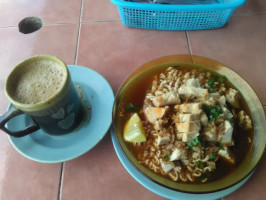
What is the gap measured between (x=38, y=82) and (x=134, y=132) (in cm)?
23

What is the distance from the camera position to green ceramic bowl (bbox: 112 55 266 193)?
46cm

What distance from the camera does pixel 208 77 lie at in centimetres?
61

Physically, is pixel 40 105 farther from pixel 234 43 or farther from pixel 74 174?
pixel 234 43

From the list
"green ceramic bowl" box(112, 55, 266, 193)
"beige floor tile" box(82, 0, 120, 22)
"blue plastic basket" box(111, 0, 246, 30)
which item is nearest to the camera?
"green ceramic bowl" box(112, 55, 266, 193)

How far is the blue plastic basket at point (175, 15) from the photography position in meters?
0.71

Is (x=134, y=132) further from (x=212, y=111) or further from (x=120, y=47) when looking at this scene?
(x=120, y=47)

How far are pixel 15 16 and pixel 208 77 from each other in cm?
75

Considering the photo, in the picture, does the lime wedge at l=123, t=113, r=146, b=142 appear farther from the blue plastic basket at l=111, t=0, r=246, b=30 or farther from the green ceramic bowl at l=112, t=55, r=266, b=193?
the blue plastic basket at l=111, t=0, r=246, b=30

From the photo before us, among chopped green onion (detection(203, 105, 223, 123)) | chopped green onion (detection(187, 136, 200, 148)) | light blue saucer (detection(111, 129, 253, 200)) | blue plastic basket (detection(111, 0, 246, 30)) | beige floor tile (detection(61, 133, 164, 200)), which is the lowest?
beige floor tile (detection(61, 133, 164, 200))

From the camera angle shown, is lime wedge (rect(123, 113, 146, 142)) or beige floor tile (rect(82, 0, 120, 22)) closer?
lime wedge (rect(123, 113, 146, 142))

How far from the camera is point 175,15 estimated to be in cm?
74

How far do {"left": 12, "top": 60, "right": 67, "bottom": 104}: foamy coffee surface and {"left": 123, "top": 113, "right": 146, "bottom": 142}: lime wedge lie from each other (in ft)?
0.57

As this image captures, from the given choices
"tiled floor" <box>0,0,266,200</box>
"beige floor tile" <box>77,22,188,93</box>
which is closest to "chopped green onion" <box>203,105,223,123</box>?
"tiled floor" <box>0,0,266,200</box>

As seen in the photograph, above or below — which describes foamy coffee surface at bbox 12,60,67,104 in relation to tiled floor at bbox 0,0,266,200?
above
